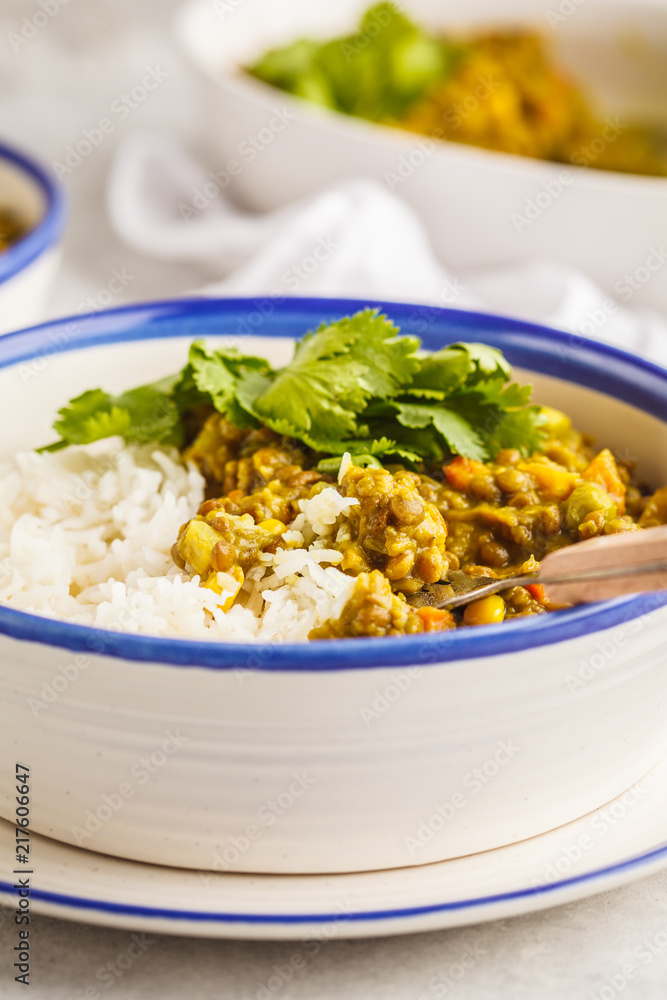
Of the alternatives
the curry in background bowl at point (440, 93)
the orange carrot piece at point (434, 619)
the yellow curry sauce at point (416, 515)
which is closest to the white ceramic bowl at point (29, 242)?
the yellow curry sauce at point (416, 515)

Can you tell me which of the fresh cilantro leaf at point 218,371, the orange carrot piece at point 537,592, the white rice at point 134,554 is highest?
the fresh cilantro leaf at point 218,371

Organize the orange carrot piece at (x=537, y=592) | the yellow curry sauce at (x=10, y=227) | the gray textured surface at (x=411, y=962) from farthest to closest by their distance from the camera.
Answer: the yellow curry sauce at (x=10, y=227) → the orange carrot piece at (x=537, y=592) → the gray textured surface at (x=411, y=962)

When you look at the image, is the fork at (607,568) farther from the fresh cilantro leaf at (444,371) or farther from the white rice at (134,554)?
the fresh cilantro leaf at (444,371)

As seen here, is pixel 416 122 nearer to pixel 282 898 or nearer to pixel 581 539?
pixel 581 539

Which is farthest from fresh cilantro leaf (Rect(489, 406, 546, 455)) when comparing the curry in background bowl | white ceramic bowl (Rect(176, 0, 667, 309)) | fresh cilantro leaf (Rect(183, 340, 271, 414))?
the curry in background bowl

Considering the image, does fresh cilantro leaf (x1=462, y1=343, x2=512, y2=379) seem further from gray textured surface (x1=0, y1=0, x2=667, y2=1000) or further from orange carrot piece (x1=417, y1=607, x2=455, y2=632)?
gray textured surface (x1=0, y1=0, x2=667, y2=1000)

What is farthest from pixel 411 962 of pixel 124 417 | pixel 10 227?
pixel 10 227

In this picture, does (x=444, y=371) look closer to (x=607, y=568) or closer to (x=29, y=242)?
(x=607, y=568)
